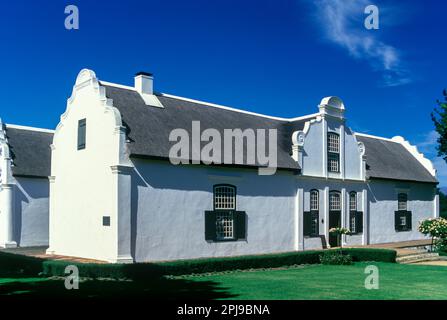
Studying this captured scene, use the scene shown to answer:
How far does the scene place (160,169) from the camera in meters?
22.3

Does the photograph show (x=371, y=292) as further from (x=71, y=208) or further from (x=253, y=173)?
(x=71, y=208)

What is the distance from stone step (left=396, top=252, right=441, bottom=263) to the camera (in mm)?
27672

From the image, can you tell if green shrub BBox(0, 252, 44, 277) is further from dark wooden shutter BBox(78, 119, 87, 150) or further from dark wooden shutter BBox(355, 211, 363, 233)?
dark wooden shutter BBox(355, 211, 363, 233)

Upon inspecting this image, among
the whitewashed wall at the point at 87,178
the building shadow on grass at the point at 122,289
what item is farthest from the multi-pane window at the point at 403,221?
the whitewashed wall at the point at 87,178

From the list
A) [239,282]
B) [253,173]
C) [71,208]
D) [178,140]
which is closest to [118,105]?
[178,140]

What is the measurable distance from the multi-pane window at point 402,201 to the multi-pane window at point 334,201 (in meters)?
7.09

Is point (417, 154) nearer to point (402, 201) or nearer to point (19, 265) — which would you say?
point (402, 201)

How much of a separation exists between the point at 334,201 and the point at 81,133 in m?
15.5

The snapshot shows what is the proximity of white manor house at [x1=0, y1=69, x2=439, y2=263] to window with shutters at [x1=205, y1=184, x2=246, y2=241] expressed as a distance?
0.05 m

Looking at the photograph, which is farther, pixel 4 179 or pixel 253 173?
pixel 4 179

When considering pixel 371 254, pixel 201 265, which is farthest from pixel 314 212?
pixel 201 265

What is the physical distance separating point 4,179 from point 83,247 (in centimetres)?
1043

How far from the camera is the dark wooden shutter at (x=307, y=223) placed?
28375mm

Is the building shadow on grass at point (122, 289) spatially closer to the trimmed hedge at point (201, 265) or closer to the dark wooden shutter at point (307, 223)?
the trimmed hedge at point (201, 265)
